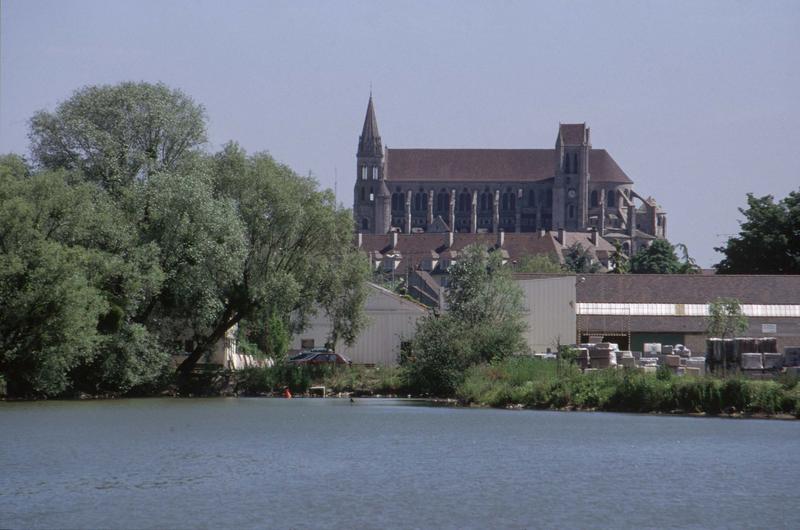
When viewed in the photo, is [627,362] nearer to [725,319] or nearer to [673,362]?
[673,362]

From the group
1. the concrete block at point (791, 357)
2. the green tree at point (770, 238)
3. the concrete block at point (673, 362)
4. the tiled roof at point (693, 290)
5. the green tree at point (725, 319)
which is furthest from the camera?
the green tree at point (770, 238)

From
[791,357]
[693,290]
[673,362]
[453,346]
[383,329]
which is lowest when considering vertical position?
[791,357]

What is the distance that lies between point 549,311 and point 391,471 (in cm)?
4703

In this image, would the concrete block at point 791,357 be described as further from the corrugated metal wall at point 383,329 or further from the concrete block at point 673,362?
the corrugated metal wall at point 383,329

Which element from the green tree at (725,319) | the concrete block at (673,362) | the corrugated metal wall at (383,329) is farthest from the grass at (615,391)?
the green tree at (725,319)

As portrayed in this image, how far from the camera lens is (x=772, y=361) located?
50.5m

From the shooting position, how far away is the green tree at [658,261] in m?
166

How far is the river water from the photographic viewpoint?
2398 cm

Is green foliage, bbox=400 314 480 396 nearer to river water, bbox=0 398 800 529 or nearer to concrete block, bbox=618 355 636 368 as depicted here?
concrete block, bbox=618 355 636 368

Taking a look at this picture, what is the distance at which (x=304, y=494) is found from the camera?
26.5 m

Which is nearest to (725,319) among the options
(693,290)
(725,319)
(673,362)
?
(725,319)

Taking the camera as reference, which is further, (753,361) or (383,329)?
(383,329)

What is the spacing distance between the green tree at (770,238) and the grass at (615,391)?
51024mm

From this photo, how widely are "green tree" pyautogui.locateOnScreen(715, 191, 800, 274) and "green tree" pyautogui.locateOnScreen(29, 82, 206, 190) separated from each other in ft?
190
